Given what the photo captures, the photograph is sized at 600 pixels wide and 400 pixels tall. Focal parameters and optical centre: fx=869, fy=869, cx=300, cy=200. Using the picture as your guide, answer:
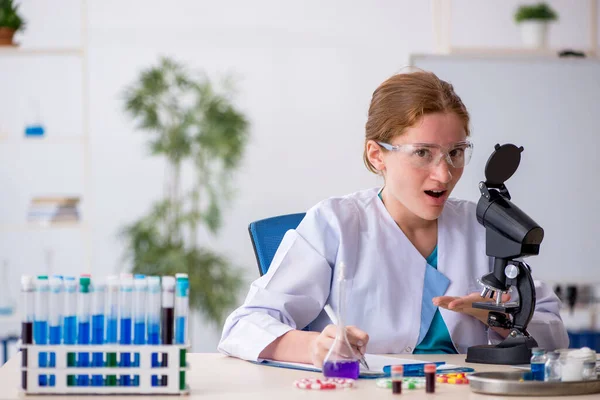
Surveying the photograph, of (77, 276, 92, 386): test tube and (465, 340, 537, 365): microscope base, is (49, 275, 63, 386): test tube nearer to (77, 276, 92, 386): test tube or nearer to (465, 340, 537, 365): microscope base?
(77, 276, 92, 386): test tube

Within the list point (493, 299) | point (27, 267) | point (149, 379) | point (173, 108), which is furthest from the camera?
point (27, 267)

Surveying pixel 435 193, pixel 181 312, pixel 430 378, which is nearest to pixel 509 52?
pixel 435 193

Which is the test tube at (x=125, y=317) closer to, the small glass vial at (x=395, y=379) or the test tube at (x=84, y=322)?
the test tube at (x=84, y=322)

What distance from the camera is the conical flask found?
5.33 ft

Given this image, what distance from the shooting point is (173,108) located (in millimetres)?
4930

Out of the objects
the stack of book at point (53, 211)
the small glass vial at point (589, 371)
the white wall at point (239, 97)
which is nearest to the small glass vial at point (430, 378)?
the small glass vial at point (589, 371)

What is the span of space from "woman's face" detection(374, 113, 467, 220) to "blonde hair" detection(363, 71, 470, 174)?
0.02 m

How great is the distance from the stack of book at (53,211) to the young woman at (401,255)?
298 centimetres

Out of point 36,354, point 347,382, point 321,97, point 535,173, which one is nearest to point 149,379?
point 36,354

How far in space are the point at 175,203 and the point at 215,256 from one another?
15.4 inches

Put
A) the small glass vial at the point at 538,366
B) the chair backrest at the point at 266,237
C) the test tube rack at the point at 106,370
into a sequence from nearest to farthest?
the test tube rack at the point at 106,370
the small glass vial at the point at 538,366
the chair backrest at the point at 266,237

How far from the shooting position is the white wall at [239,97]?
546cm

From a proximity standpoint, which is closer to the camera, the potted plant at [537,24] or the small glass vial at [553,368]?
the small glass vial at [553,368]

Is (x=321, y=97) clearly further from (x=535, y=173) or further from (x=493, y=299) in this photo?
(x=493, y=299)
